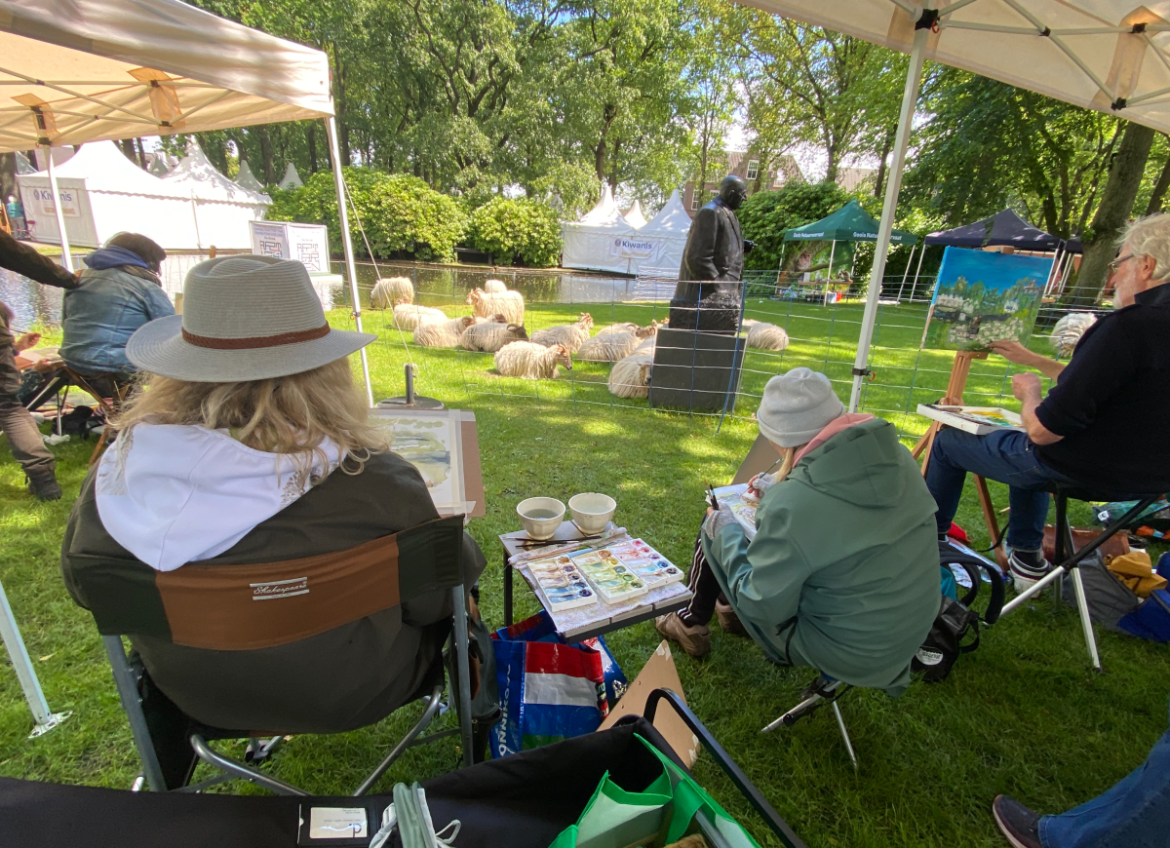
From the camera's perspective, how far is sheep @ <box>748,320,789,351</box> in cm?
953

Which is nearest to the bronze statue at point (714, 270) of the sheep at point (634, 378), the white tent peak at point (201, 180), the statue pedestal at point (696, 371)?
the statue pedestal at point (696, 371)

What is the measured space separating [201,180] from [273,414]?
23.2 m

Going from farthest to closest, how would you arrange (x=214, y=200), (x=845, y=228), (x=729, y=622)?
(x=214, y=200) < (x=845, y=228) < (x=729, y=622)

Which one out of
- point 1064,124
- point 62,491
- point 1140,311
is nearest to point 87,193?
point 62,491

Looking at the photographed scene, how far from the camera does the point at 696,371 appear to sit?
19.7 ft

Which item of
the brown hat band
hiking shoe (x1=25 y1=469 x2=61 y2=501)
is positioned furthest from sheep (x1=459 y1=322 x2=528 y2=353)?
the brown hat band

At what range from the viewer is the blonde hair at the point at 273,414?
1.19 m

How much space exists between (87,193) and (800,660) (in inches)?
837

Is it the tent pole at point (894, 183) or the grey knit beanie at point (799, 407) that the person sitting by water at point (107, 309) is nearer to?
the grey knit beanie at point (799, 407)

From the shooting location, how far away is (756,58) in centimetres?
2711

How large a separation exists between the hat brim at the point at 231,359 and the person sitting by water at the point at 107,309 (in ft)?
10.1

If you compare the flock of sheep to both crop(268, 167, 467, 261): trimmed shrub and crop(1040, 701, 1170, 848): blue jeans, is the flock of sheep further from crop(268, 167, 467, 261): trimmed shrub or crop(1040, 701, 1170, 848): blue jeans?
crop(268, 167, 467, 261): trimmed shrub

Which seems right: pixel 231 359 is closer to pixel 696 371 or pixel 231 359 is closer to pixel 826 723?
pixel 826 723

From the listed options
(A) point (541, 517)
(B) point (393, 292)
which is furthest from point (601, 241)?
(A) point (541, 517)
